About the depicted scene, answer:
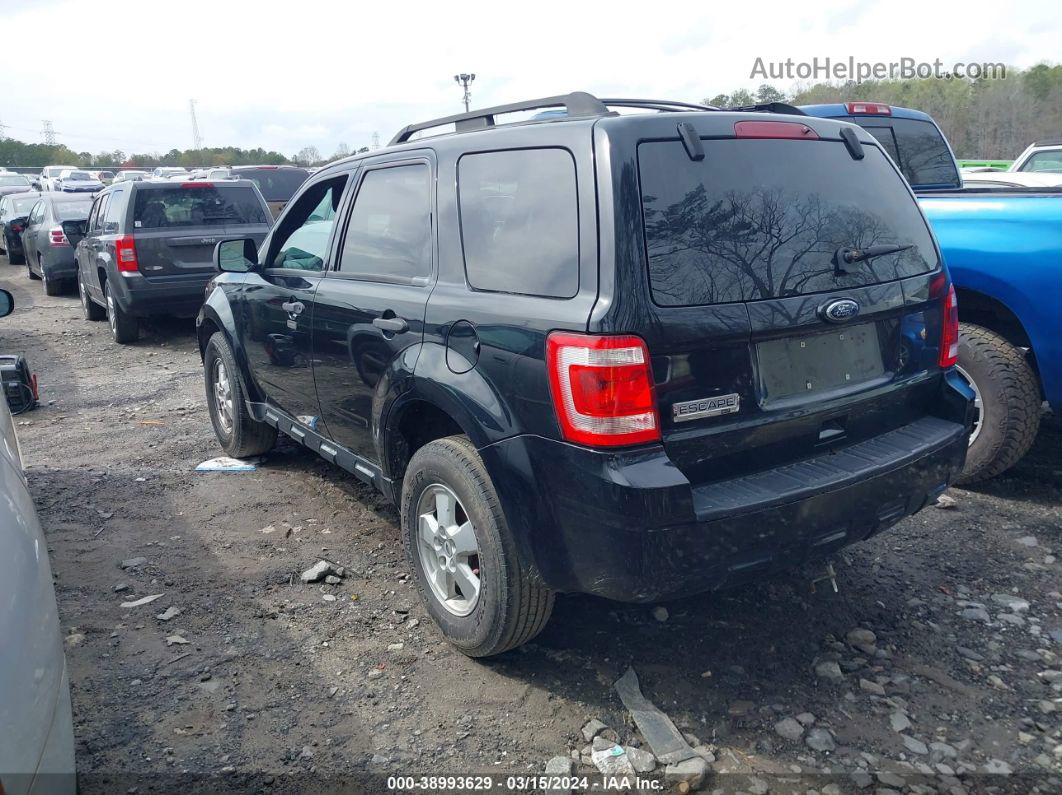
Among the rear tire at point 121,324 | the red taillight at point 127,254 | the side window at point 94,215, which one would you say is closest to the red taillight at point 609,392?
the red taillight at point 127,254

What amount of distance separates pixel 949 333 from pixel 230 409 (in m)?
4.19

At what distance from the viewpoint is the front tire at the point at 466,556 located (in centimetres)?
294

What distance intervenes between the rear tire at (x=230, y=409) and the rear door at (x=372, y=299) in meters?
1.32

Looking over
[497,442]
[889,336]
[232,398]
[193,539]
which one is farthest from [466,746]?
[232,398]

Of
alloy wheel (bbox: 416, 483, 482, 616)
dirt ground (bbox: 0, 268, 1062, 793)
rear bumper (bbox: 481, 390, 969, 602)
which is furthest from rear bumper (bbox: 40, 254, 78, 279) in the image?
rear bumper (bbox: 481, 390, 969, 602)

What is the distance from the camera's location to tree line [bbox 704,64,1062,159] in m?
30.1

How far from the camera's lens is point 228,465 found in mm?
5605

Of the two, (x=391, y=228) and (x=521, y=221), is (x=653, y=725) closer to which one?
(x=521, y=221)

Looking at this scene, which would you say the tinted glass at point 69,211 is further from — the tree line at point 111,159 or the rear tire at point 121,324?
the tree line at point 111,159

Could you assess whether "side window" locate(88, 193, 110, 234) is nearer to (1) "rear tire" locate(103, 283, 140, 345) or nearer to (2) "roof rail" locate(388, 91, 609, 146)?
(1) "rear tire" locate(103, 283, 140, 345)

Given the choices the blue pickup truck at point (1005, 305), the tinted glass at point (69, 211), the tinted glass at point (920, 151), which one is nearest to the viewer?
the blue pickup truck at point (1005, 305)

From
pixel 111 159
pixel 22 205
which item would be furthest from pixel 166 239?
pixel 111 159

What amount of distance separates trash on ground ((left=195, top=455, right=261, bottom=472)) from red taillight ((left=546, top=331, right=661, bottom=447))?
3547mm

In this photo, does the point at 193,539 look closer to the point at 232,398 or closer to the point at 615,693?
the point at 232,398
